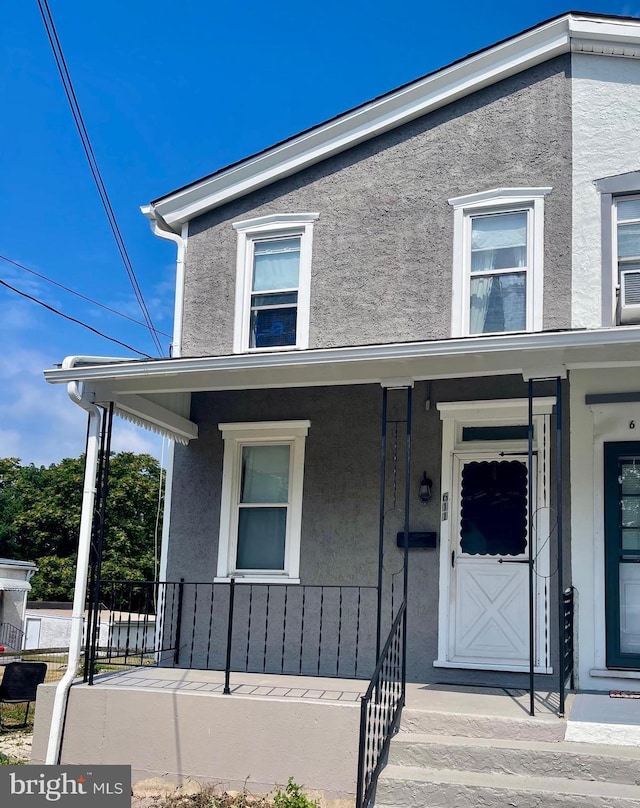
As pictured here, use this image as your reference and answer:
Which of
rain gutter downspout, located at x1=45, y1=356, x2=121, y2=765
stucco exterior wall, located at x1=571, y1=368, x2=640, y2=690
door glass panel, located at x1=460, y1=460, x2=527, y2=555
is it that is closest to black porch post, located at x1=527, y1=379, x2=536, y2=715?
stucco exterior wall, located at x1=571, y1=368, x2=640, y2=690

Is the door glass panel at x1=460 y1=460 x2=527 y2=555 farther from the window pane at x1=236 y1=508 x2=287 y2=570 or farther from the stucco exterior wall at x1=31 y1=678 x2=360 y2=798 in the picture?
the stucco exterior wall at x1=31 y1=678 x2=360 y2=798

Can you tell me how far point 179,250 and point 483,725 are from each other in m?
5.85

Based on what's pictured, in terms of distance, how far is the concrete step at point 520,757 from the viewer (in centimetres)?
514

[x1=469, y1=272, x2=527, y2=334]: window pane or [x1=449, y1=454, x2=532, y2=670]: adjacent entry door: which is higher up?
[x1=469, y1=272, x2=527, y2=334]: window pane

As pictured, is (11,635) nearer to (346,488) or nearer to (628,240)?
(346,488)

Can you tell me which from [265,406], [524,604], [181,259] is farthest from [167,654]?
[181,259]

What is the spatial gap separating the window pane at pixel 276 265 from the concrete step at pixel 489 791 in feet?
16.3

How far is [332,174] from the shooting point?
28.9 feet

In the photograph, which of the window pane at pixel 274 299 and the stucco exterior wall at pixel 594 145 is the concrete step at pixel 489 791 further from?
the window pane at pixel 274 299

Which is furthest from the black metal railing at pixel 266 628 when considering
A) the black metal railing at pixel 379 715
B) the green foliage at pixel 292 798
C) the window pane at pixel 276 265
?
the window pane at pixel 276 265

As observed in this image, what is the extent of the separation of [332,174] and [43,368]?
357 cm

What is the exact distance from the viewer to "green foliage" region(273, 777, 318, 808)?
5.49 metres

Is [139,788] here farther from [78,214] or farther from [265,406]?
[78,214]

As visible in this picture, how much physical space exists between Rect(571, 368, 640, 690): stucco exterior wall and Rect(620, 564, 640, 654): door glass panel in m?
0.18
